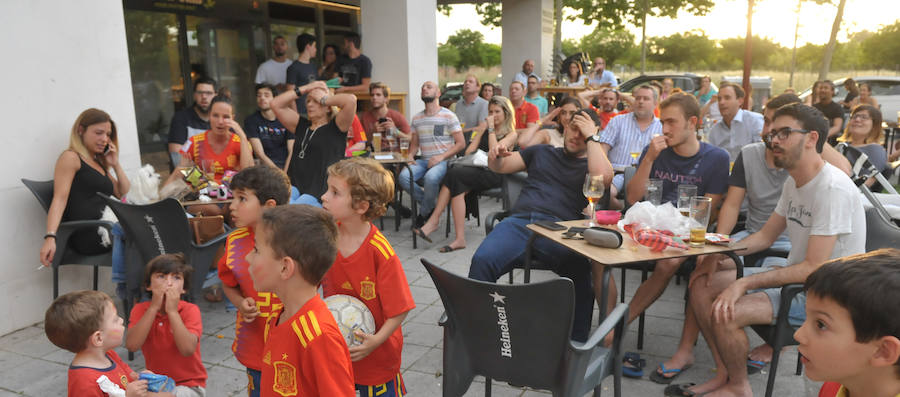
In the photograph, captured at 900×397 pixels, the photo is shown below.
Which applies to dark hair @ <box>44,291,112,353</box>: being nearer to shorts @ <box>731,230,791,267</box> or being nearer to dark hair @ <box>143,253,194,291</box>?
dark hair @ <box>143,253,194,291</box>

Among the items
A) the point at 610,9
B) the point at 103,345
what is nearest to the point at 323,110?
the point at 103,345

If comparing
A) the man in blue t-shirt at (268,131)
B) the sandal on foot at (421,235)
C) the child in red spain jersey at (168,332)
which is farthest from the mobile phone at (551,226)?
the man in blue t-shirt at (268,131)

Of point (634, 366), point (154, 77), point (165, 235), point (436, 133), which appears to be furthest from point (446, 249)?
point (154, 77)

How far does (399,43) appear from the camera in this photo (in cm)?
942

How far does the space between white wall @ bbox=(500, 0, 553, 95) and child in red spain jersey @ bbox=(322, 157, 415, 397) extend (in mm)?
14300

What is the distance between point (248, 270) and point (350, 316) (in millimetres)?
448

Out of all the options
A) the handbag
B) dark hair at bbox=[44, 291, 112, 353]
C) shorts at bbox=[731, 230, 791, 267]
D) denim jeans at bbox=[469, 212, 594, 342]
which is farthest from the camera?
the handbag

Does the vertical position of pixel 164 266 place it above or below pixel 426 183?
above

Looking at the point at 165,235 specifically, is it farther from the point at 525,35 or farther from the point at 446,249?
the point at 525,35

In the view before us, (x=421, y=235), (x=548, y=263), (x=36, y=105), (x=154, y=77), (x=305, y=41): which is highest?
(x=305, y=41)

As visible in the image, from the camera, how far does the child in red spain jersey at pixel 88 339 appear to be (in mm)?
2184

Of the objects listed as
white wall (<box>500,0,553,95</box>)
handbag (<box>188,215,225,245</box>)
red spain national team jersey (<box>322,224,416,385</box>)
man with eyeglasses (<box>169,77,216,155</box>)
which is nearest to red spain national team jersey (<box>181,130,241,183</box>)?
handbag (<box>188,215,225,245</box>)

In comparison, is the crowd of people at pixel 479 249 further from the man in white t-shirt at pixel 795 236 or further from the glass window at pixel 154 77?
the glass window at pixel 154 77

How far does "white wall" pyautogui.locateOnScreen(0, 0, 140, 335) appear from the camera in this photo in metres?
3.93
